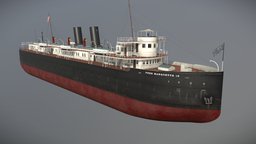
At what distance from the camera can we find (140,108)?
21.2m

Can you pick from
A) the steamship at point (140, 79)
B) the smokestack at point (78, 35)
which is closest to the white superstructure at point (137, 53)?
the steamship at point (140, 79)

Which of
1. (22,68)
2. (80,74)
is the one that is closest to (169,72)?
(80,74)

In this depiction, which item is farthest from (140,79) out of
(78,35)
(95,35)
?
(78,35)

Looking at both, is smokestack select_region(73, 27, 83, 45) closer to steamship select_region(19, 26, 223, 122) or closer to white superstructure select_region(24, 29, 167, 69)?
steamship select_region(19, 26, 223, 122)

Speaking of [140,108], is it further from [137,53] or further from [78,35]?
[78,35]

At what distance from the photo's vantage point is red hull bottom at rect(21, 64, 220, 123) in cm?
1894

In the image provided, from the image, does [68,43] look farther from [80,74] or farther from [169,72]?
[169,72]

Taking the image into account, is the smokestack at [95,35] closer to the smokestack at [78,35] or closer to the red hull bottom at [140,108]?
the smokestack at [78,35]

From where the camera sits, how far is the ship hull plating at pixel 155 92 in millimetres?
18297

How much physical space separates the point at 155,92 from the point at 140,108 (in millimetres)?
2569

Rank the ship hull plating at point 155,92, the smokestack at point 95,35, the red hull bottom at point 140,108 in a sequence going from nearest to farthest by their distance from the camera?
the ship hull plating at point 155,92 < the red hull bottom at point 140,108 < the smokestack at point 95,35

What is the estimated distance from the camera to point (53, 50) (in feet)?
116

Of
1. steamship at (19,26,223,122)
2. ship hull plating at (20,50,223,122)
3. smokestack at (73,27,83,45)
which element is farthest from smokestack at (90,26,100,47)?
smokestack at (73,27,83,45)

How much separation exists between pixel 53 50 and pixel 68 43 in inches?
131
